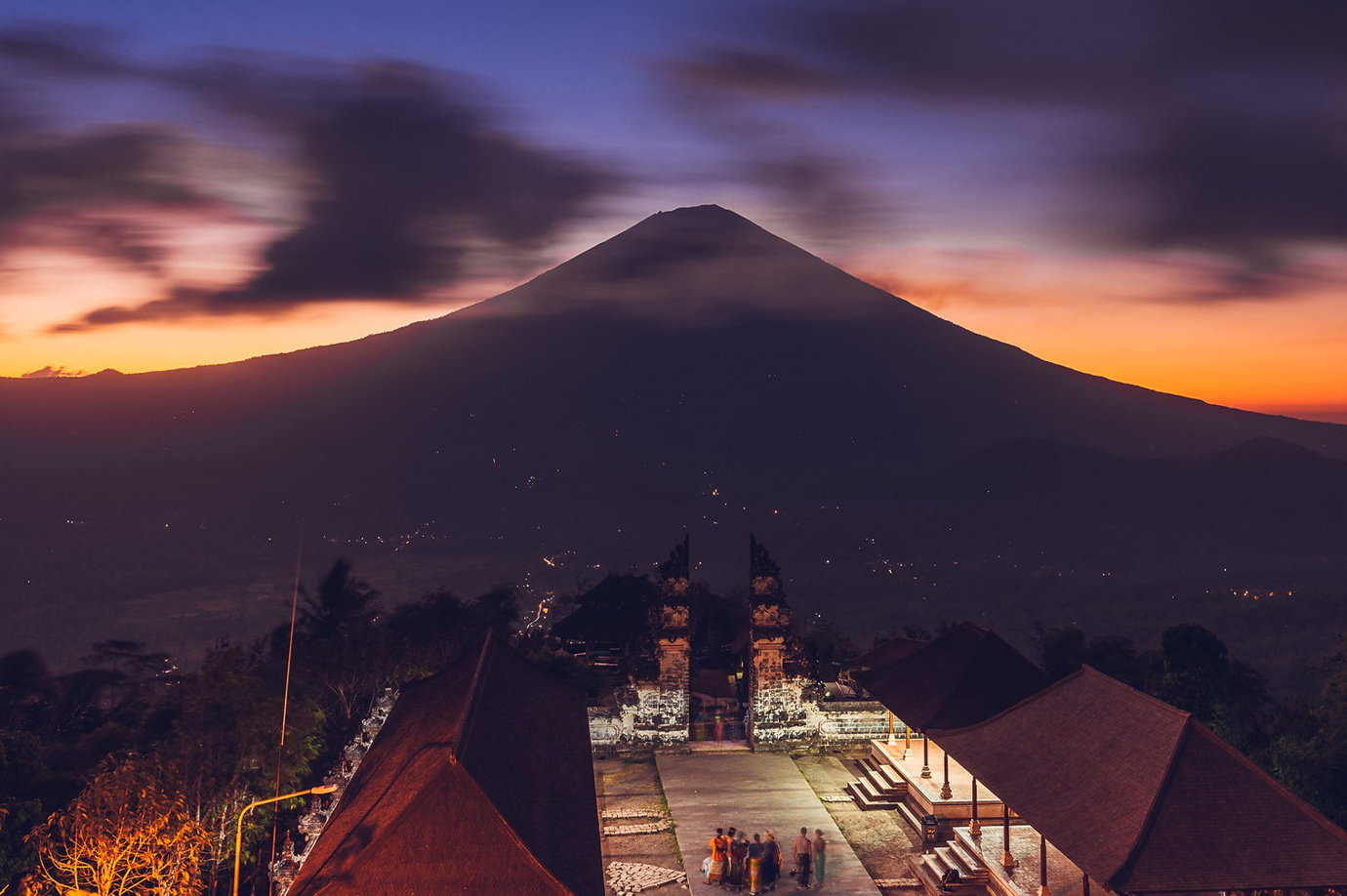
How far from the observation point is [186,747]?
65.9 feet

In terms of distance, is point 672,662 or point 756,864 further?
point 672,662

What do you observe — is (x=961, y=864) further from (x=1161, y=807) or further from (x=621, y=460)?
→ (x=621, y=460)

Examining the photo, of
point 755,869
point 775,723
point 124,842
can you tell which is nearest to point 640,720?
point 775,723

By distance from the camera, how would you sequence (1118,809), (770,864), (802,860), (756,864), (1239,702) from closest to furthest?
(1118,809), (756,864), (770,864), (802,860), (1239,702)

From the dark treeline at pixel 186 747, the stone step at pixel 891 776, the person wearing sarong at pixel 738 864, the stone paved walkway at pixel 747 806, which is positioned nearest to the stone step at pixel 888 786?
the stone step at pixel 891 776

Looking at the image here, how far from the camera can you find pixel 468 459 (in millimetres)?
150875

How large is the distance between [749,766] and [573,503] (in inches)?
4461

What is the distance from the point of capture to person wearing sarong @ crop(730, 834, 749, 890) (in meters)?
20.4

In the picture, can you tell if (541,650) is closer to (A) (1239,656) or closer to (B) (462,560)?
(A) (1239,656)

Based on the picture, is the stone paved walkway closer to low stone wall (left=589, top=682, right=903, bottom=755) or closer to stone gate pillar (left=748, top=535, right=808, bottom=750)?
low stone wall (left=589, top=682, right=903, bottom=755)

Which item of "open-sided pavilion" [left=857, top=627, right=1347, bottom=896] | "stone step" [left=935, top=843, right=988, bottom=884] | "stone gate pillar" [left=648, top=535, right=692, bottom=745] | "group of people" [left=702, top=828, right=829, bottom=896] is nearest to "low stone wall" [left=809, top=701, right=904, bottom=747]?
"stone gate pillar" [left=648, top=535, right=692, bottom=745]

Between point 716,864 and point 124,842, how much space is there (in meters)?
9.34

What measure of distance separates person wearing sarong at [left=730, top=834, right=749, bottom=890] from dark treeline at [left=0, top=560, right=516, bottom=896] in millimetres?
7661

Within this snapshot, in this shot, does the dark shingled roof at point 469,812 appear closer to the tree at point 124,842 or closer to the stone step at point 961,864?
the tree at point 124,842
